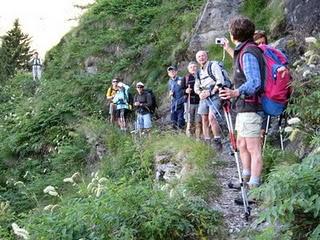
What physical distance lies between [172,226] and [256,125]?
1.41 meters

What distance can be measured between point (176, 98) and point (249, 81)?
652 cm

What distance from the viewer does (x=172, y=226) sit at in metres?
5.60

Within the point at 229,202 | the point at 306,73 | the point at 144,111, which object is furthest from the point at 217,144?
the point at 144,111

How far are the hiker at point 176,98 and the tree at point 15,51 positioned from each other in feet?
74.3

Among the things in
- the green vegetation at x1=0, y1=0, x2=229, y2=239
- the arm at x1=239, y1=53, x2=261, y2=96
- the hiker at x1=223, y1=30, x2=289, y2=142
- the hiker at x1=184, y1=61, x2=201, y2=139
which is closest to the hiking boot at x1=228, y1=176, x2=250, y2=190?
the green vegetation at x1=0, y1=0, x2=229, y2=239

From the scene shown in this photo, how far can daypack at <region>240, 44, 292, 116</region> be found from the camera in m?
5.98

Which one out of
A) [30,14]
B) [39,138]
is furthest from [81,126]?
[30,14]

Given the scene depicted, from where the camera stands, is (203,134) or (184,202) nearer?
(184,202)

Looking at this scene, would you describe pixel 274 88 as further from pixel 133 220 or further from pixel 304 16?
pixel 304 16

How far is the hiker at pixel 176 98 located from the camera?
39.4 feet

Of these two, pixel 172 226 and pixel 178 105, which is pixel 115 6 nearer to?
pixel 178 105

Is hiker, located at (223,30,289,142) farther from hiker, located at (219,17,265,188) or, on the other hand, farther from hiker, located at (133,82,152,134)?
hiker, located at (133,82,152,134)

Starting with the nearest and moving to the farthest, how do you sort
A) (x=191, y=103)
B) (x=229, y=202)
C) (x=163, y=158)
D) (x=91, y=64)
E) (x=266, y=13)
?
(x=229, y=202) < (x=163, y=158) < (x=191, y=103) < (x=266, y=13) < (x=91, y=64)

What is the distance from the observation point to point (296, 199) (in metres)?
4.14
